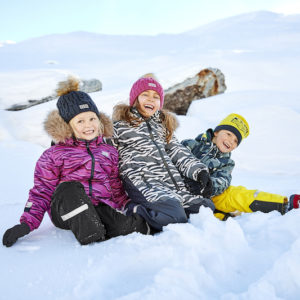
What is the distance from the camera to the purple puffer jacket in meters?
1.70

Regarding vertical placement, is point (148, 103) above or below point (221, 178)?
above

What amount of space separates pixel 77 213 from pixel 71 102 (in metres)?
0.77

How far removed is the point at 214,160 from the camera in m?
2.51

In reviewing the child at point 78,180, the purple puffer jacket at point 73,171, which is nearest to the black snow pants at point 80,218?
the child at point 78,180

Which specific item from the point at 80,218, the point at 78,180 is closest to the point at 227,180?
the point at 78,180

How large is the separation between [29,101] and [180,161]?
14.0 ft

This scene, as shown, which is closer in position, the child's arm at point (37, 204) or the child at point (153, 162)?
the child's arm at point (37, 204)

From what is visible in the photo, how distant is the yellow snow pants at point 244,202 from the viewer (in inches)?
91.7

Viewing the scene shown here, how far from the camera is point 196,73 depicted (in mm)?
6699

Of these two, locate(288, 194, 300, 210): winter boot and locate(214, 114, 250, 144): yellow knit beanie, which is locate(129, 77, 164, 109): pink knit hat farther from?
locate(288, 194, 300, 210): winter boot

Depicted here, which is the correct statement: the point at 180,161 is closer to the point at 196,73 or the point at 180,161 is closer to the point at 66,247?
the point at 66,247

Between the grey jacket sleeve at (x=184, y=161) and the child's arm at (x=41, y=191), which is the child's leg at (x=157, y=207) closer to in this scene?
the grey jacket sleeve at (x=184, y=161)

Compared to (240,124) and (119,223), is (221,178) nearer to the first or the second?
(240,124)
